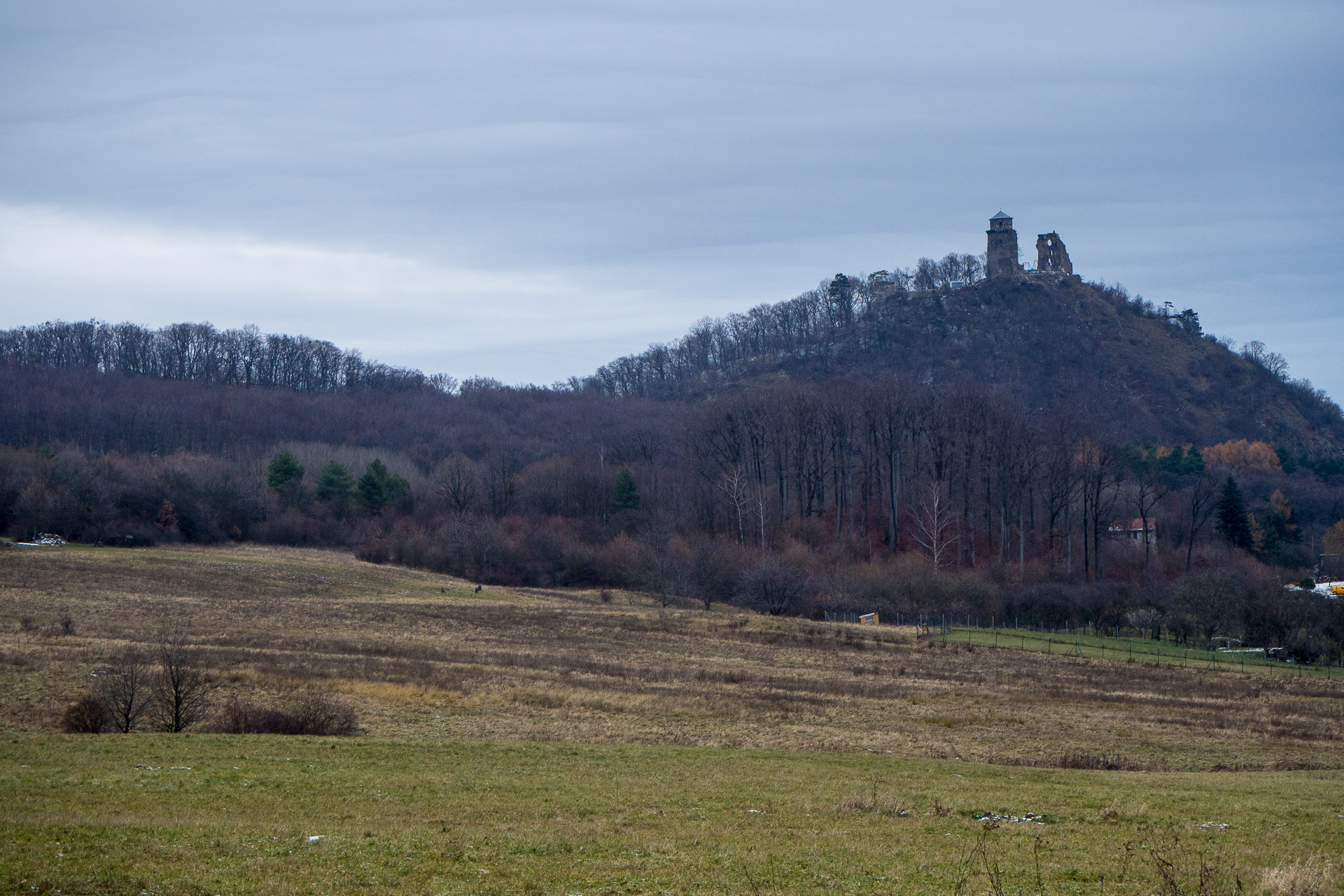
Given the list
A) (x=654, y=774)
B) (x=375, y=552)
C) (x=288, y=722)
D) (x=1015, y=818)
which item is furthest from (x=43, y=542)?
(x=1015, y=818)

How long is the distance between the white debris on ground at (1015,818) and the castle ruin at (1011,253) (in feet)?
588

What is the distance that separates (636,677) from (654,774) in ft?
59.1

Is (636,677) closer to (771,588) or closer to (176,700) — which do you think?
(176,700)

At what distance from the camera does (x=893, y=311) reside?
179 m

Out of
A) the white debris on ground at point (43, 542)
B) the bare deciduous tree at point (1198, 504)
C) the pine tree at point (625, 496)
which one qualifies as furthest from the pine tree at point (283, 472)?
the bare deciduous tree at point (1198, 504)

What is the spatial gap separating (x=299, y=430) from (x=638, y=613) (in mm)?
87157

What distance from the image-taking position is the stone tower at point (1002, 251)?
184 meters

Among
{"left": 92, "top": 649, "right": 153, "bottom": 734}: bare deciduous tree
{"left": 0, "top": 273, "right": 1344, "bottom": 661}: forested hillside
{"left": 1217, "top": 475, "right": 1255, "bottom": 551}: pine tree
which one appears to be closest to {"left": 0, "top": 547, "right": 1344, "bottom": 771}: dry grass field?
{"left": 92, "top": 649, "right": 153, "bottom": 734}: bare deciduous tree

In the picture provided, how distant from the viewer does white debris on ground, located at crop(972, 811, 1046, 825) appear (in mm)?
14508

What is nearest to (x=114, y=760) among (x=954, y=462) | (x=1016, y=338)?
(x=954, y=462)

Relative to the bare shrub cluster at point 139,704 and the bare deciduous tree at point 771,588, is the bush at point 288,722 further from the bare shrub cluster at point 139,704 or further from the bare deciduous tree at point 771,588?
the bare deciduous tree at point 771,588

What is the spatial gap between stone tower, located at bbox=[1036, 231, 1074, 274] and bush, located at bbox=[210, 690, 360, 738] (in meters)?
188

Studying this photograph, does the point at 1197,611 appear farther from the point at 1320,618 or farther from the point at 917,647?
the point at 917,647

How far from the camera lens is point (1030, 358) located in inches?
6319
